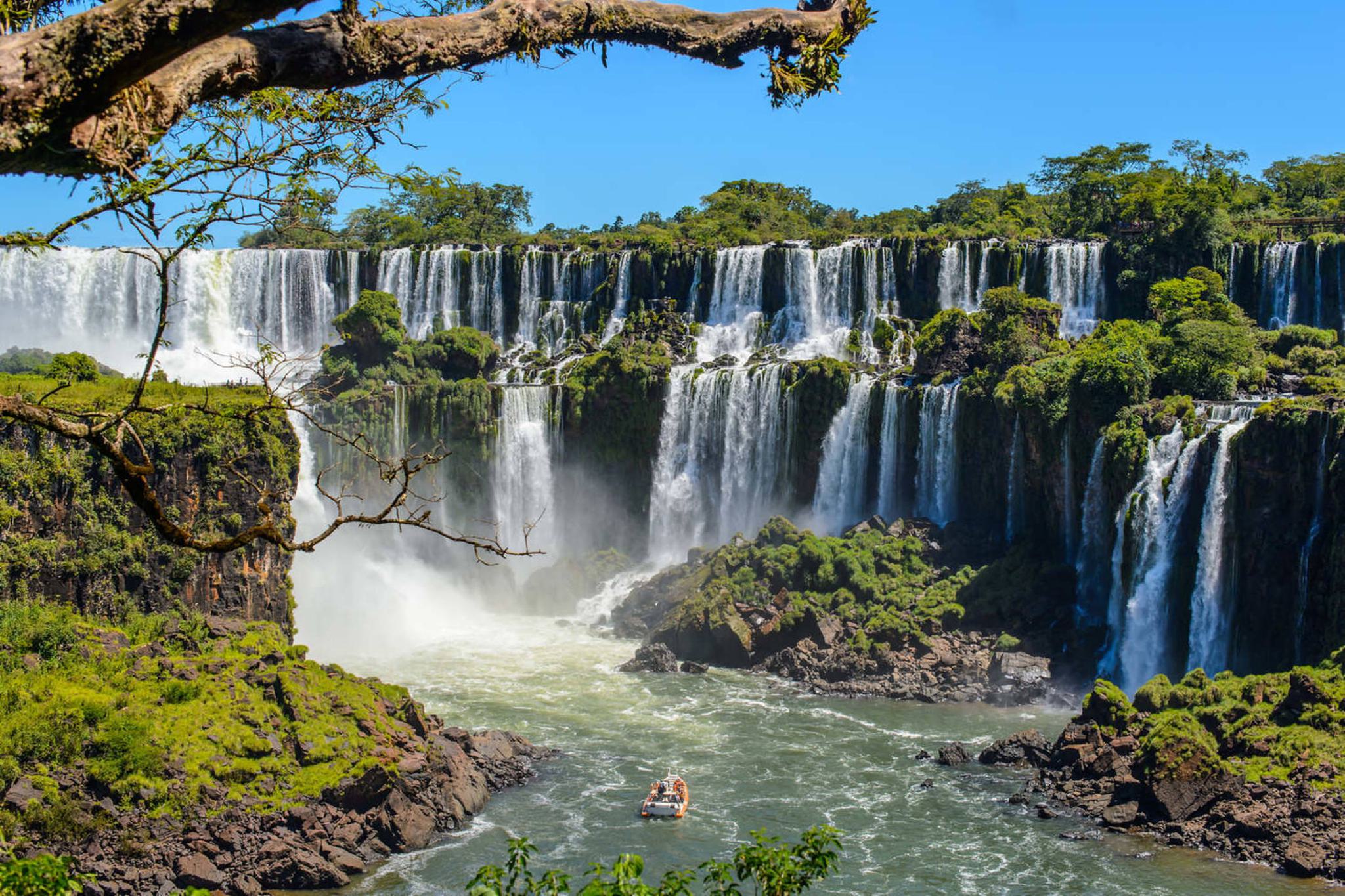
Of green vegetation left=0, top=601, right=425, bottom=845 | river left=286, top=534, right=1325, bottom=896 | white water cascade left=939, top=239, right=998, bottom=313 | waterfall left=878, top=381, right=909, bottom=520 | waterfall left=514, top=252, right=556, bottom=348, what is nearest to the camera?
green vegetation left=0, top=601, right=425, bottom=845

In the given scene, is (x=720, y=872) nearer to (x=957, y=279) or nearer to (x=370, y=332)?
(x=370, y=332)

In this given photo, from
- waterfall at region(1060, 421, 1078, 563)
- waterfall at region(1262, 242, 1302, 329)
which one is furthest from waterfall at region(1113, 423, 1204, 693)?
waterfall at region(1262, 242, 1302, 329)

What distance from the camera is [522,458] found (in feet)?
157

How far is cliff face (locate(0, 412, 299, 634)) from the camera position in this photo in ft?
84.4

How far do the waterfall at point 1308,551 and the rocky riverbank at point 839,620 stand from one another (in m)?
6.08

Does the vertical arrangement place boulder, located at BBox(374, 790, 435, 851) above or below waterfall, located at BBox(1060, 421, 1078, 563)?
below

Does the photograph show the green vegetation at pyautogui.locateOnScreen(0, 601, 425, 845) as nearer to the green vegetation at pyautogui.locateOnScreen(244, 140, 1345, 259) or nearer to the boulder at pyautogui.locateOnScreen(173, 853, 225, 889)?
the boulder at pyautogui.locateOnScreen(173, 853, 225, 889)

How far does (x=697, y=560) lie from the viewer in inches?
1681


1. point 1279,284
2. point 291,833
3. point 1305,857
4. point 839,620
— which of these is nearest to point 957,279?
point 1279,284

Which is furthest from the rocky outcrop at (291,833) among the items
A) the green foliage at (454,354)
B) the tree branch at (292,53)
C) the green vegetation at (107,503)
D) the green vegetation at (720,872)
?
the green foliage at (454,354)

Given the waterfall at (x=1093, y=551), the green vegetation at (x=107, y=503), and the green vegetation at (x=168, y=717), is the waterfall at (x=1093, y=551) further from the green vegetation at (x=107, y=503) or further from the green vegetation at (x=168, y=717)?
the green vegetation at (x=107, y=503)

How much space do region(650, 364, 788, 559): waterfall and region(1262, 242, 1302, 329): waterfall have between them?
53.6 feet

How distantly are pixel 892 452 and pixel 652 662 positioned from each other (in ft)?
37.8

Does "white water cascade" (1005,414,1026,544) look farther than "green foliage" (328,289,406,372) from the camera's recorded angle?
No
